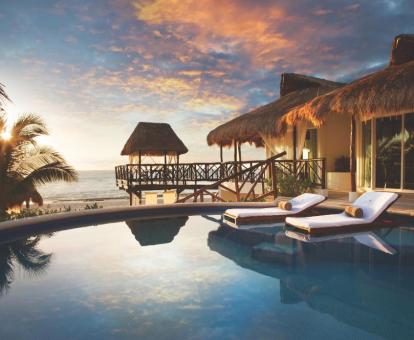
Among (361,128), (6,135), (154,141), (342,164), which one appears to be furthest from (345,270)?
(154,141)

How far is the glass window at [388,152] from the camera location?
868cm

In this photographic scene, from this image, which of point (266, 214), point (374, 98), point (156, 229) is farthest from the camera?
point (156, 229)

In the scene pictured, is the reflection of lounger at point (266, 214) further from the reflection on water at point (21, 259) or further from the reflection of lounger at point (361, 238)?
the reflection on water at point (21, 259)

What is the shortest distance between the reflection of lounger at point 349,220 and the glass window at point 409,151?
7.88 feet

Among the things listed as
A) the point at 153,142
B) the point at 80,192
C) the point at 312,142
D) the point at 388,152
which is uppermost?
the point at 153,142

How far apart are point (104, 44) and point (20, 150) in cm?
493

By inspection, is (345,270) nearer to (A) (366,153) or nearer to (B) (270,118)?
(A) (366,153)

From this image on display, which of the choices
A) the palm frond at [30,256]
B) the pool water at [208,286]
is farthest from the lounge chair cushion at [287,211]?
the palm frond at [30,256]

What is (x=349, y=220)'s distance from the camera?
614 centimetres

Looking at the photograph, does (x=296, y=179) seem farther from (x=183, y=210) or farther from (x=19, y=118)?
(x=19, y=118)

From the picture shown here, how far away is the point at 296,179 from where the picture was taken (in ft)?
31.4

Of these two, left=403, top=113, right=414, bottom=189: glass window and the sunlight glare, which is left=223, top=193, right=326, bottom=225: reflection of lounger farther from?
the sunlight glare

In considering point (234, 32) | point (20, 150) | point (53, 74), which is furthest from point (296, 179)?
point (53, 74)

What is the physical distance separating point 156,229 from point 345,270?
169 inches
